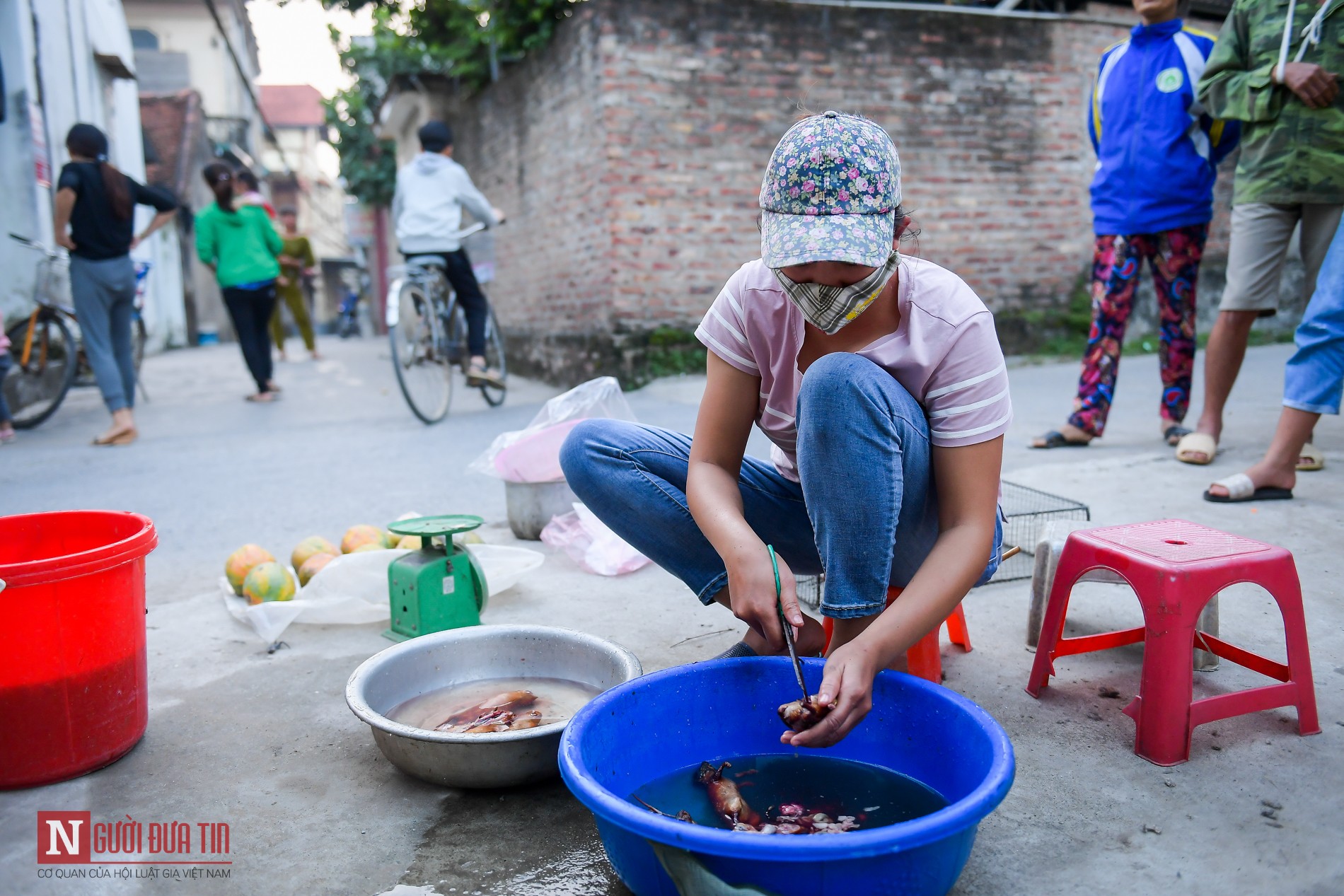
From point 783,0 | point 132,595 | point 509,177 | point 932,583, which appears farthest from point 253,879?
point 509,177

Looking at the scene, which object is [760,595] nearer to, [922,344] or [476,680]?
[922,344]

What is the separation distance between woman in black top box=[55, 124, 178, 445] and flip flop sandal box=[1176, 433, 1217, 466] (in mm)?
4991

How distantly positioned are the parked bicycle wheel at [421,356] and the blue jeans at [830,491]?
12.1ft

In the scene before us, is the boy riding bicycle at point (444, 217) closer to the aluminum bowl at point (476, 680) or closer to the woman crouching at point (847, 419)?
the aluminum bowl at point (476, 680)

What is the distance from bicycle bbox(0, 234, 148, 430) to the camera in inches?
221

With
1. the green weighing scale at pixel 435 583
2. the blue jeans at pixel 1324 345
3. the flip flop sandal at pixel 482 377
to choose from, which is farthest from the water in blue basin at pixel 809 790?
the flip flop sandal at pixel 482 377

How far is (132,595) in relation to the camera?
1619 millimetres

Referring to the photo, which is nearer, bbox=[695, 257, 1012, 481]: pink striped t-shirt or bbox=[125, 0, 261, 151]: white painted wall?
bbox=[695, 257, 1012, 481]: pink striped t-shirt

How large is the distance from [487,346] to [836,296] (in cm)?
511

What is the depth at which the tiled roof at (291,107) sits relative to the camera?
46156 millimetres

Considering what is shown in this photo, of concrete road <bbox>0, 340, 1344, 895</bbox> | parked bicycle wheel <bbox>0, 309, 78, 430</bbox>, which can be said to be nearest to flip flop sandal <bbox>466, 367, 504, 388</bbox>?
concrete road <bbox>0, 340, 1344, 895</bbox>

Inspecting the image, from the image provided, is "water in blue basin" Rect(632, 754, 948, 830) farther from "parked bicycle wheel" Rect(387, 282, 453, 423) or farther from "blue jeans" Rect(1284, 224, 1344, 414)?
"parked bicycle wheel" Rect(387, 282, 453, 423)

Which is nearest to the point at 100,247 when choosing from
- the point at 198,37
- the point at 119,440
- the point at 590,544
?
the point at 119,440

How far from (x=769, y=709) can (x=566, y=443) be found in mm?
641
